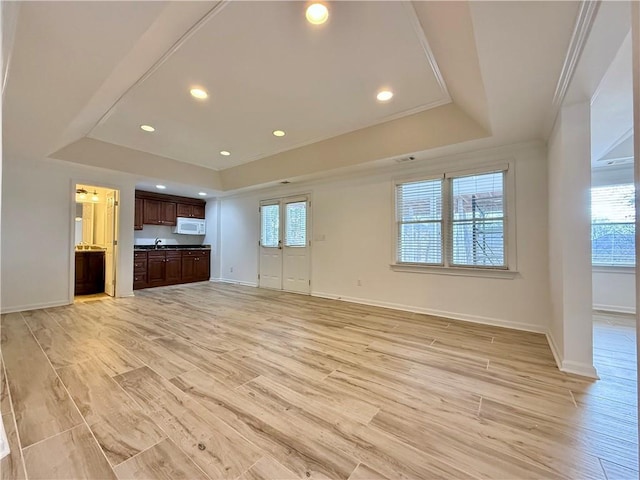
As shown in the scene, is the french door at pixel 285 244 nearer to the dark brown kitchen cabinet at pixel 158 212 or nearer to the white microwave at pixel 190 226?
the white microwave at pixel 190 226

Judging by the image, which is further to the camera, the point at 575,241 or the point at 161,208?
the point at 161,208

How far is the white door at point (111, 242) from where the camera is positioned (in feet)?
17.7

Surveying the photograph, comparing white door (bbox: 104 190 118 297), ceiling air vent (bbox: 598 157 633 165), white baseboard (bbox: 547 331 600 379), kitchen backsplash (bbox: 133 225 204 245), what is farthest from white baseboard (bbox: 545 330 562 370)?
kitchen backsplash (bbox: 133 225 204 245)

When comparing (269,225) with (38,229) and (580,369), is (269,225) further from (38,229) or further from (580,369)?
(580,369)

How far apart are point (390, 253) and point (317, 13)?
3.49 m

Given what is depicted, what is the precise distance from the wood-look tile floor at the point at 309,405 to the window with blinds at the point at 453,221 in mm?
1121

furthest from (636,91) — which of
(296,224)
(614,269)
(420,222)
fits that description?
(296,224)

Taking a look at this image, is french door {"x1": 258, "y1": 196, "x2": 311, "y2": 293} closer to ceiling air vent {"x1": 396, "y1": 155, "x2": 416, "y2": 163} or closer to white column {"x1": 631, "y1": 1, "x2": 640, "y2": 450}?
ceiling air vent {"x1": 396, "y1": 155, "x2": 416, "y2": 163}

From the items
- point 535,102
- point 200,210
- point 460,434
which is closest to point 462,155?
point 535,102

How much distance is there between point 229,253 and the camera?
7.46 meters

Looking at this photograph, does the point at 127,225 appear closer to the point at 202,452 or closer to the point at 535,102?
the point at 202,452

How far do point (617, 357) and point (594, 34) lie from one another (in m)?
2.91

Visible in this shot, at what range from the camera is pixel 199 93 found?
2.95 m

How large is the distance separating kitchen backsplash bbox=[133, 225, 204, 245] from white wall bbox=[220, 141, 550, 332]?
2007 mm
